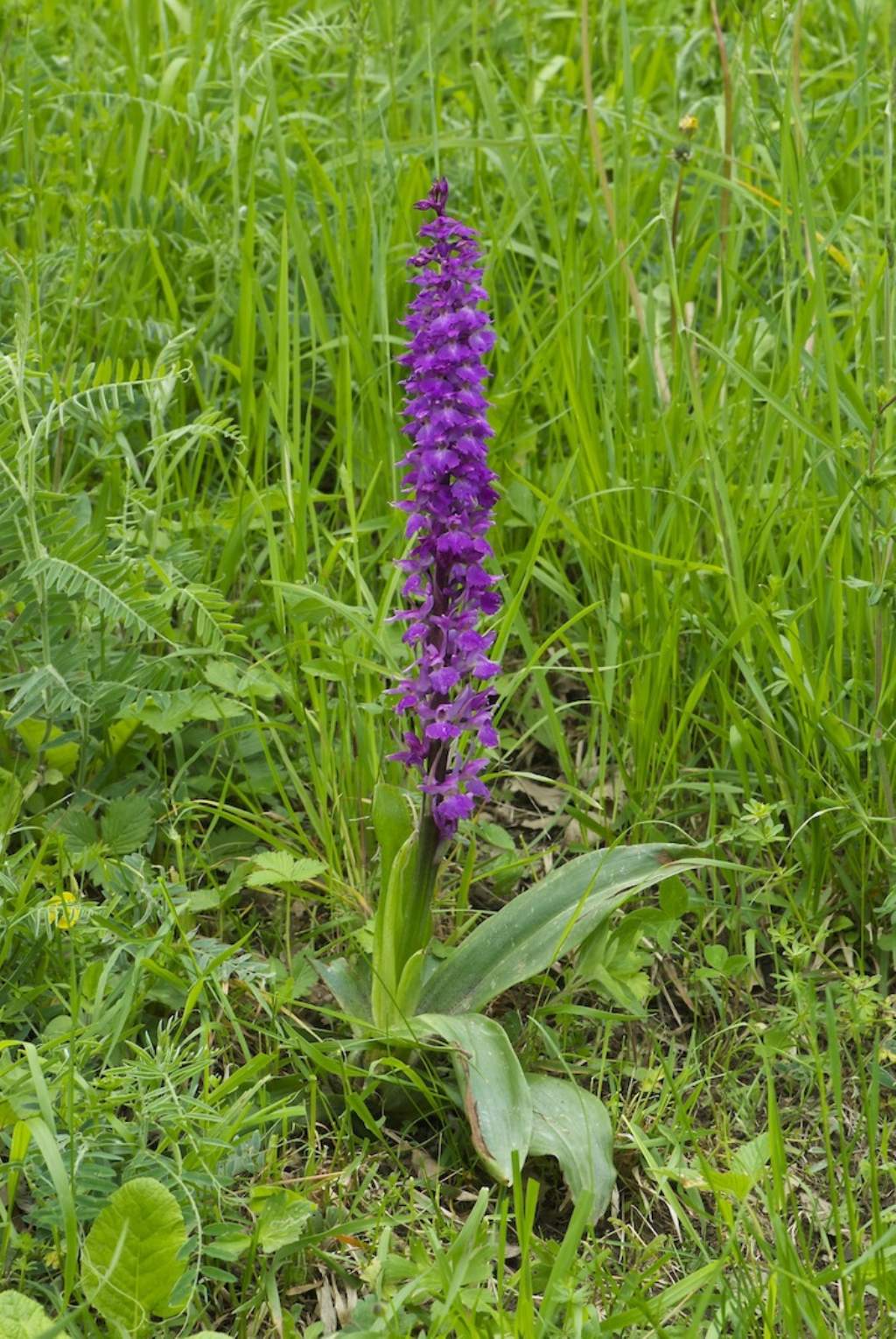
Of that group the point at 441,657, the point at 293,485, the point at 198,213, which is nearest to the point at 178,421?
the point at 293,485

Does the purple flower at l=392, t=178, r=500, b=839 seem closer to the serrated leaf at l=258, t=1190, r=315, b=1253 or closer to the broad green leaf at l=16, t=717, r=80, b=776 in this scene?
the serrated leaf at l=258, t=1190, r=315, b=1253

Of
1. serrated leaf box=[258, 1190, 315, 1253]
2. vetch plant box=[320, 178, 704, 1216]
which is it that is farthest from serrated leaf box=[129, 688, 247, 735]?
serrated leaf box=[258, 1190, 315, 1253]

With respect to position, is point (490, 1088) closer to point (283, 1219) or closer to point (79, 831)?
point (283, 1219)

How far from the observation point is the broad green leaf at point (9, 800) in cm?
254

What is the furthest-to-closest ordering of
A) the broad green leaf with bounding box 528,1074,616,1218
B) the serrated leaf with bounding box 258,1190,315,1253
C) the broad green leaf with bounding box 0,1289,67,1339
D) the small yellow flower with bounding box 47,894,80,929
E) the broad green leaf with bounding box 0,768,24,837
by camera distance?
the broad green leaf with bounding box 0,768,24,837 < the small yellow flower with bounding box 47,894,80,929 < the broad green leaf with bounding box 528,1074,616,1218 < the serrated leaf with bounding box 258,1190,315,1253 < the broad green leaf with bounding box 0,1289,67,1339

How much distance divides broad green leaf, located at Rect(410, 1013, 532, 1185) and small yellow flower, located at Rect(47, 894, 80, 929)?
0.55m

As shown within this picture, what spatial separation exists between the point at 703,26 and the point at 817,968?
10.8ft

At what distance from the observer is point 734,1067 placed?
248cm

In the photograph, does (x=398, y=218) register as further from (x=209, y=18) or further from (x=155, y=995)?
(x=155, y=995)

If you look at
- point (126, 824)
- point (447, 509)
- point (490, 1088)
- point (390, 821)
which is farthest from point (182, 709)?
point (490, 1088)

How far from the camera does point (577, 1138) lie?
2170 millimetres

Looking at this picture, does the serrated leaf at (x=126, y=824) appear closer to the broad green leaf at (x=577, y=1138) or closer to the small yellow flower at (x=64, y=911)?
the small yellow flower at (x=64, y=911)

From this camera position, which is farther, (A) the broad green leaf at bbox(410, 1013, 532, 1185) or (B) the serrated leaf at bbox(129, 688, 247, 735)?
(B) the serrated leaf at bbox(129, 688, 247, 735)

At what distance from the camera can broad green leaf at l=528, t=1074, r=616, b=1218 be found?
212 centimetres
